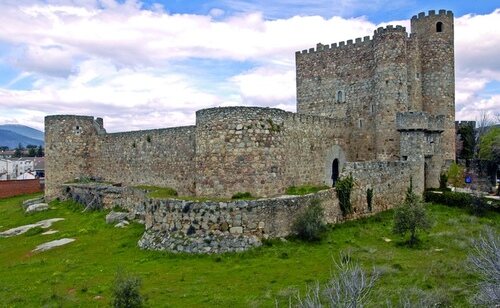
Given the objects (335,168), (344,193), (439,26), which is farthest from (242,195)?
(439,26)

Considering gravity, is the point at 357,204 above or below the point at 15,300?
above

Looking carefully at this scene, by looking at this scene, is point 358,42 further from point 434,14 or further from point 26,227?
point 26,227

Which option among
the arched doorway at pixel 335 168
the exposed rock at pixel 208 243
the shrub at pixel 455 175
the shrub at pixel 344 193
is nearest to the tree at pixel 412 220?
the shrub at pixel 344 193

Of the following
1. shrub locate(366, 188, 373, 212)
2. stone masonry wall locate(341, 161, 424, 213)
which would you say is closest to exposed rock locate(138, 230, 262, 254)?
stone masonry wall locate(341, 161, 424, 213)

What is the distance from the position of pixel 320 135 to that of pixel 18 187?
34799 mm

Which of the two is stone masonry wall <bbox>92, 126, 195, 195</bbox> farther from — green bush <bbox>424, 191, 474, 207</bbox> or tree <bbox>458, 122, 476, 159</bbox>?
tree <bbox>458, 122, 476, 159</bbox>

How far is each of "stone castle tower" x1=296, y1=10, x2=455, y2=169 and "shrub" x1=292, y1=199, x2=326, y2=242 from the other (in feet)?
37.8

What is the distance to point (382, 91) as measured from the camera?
30156mm

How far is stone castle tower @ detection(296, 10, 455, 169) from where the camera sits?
2981cm

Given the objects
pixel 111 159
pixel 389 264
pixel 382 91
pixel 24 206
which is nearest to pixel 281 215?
pixel 389 264

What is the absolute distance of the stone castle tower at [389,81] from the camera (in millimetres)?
29812

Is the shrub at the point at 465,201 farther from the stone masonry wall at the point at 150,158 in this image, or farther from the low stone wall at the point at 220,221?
the stone masonry wall at the point at 150,158

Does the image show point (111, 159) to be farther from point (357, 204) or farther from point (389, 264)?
point (389, 264)

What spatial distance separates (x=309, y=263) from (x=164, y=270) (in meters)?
4.99
